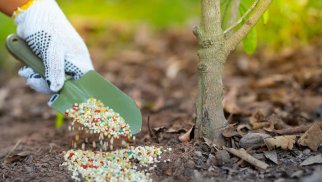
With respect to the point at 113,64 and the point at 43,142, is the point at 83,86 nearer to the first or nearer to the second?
the point at 43,142

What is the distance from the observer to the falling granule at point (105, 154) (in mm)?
1802

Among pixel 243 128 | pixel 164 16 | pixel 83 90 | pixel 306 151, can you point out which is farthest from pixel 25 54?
pixel 164 16

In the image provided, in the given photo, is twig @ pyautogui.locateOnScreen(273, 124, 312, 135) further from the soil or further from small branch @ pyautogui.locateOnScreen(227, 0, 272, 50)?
small branch @ pyautogui.locateOnScreen(227, 0, 272, 50)

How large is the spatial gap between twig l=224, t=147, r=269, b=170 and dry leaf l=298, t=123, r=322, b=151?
8.7 inches

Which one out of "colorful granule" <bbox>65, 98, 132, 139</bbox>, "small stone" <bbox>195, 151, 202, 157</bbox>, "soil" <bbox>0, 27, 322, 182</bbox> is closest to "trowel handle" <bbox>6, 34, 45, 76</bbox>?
"colorful granule" <bbox>65, 98, 132, 139</bbox>

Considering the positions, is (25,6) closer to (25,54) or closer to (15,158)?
(25,54)

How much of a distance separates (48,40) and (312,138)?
1.20m

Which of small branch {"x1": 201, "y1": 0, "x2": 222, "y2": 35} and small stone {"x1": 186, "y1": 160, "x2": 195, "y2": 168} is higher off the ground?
small branch {"x1": 201, "y1": 0, "x2": 222, "y2": 35}

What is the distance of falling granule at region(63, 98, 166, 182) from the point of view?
1802 millimetres

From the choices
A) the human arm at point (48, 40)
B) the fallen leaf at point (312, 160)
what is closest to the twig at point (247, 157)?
the fallen leaf at point (312, 160)

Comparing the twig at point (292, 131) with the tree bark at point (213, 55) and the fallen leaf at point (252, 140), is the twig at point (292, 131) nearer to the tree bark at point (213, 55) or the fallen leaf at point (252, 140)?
the fallen leaf at point (252, 140)

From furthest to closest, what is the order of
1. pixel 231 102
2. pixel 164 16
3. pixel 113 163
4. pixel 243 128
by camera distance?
pixel 164 16 → pixel 231 102 → pixel 243 128 → pixel 113 163

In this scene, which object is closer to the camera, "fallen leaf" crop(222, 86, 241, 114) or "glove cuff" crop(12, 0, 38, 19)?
"glove cuff" crop(12, 0, 38, 19)

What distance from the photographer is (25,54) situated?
7.44 ft
